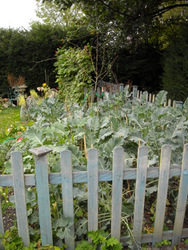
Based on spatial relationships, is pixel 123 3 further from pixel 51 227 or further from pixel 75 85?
pixel 51 227

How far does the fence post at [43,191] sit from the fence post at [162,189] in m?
0.87

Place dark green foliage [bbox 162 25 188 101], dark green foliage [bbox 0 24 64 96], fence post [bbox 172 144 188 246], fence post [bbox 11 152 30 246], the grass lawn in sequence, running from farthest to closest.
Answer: dark green foliage [bbox 0 24 64 96], dark green foliage [bbox 162 25 188 101], the grass lawn, fence post [bbox 172 144 188 246], fence post [bbox 11 152 30 246]

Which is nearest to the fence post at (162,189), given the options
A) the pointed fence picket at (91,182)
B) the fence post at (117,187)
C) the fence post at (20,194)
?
the pointed fence picket at (91,182)

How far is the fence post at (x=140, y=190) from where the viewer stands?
62.8 inches

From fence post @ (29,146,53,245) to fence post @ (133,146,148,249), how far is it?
690 mm

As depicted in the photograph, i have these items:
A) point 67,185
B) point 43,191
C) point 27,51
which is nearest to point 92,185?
point 67,185

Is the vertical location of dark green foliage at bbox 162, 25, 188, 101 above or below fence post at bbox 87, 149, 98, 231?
above

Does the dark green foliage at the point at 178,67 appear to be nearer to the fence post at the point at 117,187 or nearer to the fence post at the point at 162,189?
the fence post at the point at 162,189

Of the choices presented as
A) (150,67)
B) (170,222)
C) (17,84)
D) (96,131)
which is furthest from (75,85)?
(170,222)

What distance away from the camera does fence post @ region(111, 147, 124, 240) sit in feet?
5.15

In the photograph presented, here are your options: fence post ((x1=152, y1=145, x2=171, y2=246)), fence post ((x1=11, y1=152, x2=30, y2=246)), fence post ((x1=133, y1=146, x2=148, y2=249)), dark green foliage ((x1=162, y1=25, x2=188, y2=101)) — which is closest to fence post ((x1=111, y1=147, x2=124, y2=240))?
fence post ((x1=133, y1=146, x2=148, y2=249))

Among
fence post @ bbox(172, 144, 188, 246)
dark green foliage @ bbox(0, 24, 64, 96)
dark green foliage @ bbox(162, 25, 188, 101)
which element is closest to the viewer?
fence post @ bbox(172, 144, 188, 246)

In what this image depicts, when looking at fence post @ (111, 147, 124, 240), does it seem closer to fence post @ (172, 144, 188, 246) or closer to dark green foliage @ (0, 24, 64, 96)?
fence post @ (172, 144, 188, 246)

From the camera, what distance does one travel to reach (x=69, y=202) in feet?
5.44
